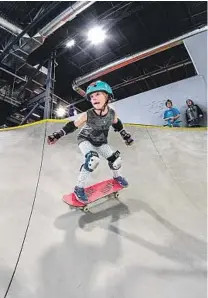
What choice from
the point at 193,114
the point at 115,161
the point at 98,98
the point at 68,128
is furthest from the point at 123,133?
the point at 193,114

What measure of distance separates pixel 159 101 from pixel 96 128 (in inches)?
230

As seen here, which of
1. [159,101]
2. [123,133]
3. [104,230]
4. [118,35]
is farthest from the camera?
[159,101]

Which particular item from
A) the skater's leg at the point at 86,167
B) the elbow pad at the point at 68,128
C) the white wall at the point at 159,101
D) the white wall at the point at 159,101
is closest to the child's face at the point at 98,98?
the elbow pad at the point at 68,128

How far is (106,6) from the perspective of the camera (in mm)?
6844

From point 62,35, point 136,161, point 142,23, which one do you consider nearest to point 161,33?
point 142,23

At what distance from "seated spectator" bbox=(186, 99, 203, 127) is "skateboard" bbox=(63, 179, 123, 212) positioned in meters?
4.77

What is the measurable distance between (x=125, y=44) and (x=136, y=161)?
18.1ft

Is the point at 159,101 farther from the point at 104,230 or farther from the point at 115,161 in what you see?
the point at 104,230

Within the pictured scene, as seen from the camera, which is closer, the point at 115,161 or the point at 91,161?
the point at 91,161

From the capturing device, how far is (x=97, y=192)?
2805 millimetres

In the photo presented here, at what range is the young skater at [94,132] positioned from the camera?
259 centimetres

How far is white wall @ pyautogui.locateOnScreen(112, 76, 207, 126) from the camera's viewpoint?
759 cm

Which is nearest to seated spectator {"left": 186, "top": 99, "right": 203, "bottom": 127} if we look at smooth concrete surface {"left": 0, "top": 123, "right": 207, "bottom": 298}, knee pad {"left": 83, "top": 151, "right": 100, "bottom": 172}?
smooth concrete surface {"left": 0, "top": 123, "right": 207, "bottom": 298}

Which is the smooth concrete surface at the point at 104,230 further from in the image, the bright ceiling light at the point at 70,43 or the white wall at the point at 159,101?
the bright ceiling light at the point at 70,43
